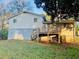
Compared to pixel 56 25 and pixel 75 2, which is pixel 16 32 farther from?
pixel 75 2

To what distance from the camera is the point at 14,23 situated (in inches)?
1332

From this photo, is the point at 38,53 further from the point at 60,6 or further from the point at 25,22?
the point at 25,22

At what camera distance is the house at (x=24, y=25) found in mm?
31944

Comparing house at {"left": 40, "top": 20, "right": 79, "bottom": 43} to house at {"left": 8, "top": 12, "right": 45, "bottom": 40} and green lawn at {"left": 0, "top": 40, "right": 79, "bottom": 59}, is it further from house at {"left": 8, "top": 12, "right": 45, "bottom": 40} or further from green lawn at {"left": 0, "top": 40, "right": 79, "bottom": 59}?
green lawn at {"left": 0, "top": 40, "right": 79, "bottom": 59}

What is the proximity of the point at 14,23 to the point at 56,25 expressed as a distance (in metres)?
7.89

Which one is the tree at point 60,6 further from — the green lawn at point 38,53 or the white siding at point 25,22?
the white siding at point 25,22

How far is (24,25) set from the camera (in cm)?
3294

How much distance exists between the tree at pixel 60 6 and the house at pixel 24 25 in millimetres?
8787

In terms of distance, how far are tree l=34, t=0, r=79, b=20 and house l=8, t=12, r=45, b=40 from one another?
8.79 metres

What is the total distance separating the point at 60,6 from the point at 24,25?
13167 millimetres

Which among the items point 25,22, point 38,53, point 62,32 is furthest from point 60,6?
point 25,22

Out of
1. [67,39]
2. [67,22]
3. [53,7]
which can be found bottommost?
[67,39]

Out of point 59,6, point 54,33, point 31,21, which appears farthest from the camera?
point 31,21

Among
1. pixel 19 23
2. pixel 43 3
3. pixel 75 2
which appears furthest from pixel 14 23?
pixel 75 2
